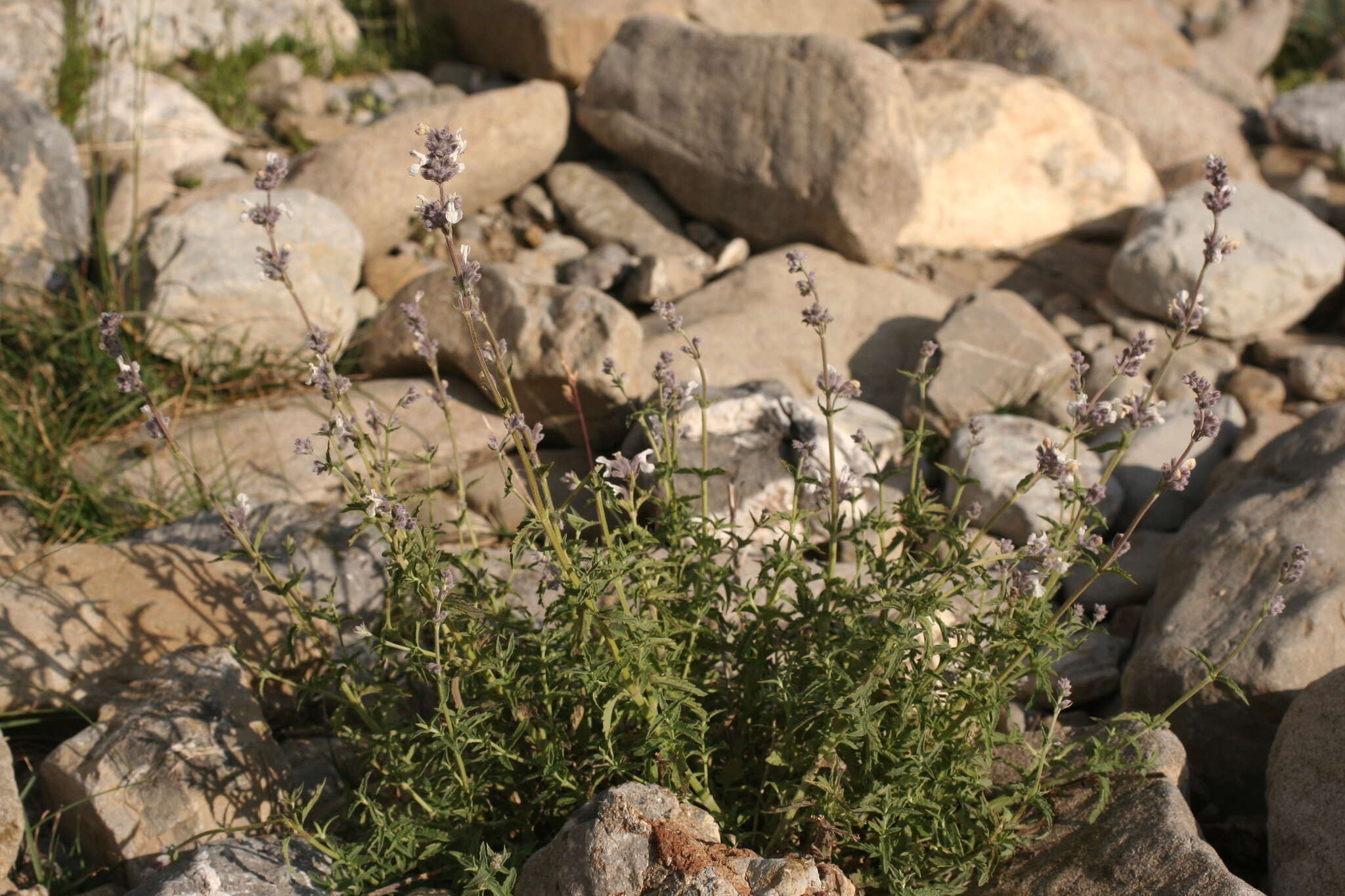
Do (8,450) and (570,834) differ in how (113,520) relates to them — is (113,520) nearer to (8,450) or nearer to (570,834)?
(8,450)

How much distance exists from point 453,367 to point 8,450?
206 centimetres

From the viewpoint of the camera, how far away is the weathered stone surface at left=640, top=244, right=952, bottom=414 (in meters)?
5.91

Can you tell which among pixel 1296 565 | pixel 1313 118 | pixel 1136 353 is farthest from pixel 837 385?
pixel 1313 118

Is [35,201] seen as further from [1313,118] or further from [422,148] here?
[1313,118]

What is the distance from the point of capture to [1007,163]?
7746mm

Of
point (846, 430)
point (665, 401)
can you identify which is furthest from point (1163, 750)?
point (846, 430)

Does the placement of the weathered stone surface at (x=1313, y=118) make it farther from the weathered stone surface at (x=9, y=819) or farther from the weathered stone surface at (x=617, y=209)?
the weathered stone surface at (x=9, y=819)

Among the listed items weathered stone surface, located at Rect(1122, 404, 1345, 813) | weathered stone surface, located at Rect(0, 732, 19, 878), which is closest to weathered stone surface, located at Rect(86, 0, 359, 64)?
weathered stone surface, located at Rect(0, 732, 19, 878)

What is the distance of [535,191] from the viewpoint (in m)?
7.35

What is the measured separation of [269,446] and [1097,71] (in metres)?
6.71

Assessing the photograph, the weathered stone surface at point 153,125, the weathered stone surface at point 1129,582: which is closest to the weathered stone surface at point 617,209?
the weathered stone surface at point 153,125

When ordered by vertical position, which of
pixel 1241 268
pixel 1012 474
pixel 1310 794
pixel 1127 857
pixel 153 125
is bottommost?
pixel 1012 474

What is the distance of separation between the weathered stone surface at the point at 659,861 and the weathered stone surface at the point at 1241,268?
4.88 meters

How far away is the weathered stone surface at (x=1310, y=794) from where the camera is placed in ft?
10.0
